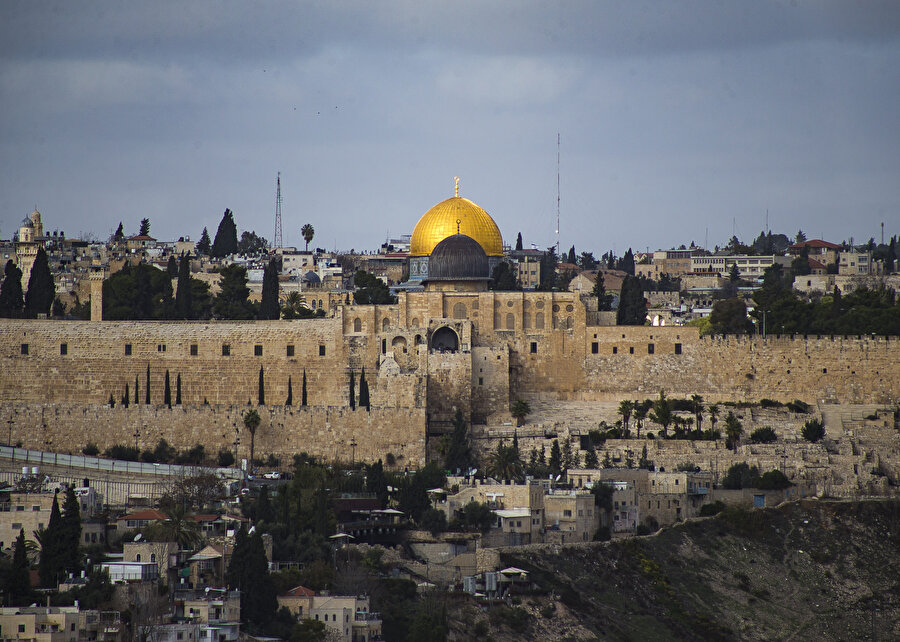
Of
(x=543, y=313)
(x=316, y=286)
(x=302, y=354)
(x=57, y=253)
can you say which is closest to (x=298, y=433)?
(x=302, y=354)

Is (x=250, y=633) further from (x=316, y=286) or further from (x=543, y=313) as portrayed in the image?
(x=316, y=286)

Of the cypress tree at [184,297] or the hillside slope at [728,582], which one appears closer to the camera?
the hillside slope at [728,582]

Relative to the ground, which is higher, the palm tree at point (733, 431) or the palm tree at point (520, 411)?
the palm tree at point (520, 411)

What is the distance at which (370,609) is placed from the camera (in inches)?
1781

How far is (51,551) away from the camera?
4428cm

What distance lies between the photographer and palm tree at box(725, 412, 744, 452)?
5825 cm

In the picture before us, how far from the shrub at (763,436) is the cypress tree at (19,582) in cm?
2366

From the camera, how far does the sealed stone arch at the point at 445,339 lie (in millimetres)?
62281

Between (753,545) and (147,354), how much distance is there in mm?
20618

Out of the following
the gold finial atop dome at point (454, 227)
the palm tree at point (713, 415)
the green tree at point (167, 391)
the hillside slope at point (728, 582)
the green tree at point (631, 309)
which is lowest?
the hillside slope at point (728, 582)

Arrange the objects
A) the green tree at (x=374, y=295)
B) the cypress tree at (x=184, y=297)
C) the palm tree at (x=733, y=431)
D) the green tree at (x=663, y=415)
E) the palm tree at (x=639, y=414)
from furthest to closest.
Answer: the green tree at (x=374, y=295)
the cypress tree at (x=184, y=297)
the palm tree at (x=639, y=414)
the green tree at (x=663, y=415)
the palm tree at (x=733, y=431)

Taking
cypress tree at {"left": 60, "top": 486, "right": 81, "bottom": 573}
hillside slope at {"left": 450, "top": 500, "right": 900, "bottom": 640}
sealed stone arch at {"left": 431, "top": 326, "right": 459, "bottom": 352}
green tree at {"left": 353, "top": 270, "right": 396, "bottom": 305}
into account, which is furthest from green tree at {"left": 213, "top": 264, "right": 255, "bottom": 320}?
cypress tree at {"left": 60, "top": 486, "right": 81, "bottom": 573}

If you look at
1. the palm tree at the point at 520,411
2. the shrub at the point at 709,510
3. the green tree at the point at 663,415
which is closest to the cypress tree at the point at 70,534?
the palm tree at the point at 520,411

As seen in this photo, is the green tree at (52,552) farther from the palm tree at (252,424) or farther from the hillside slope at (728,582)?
the palm tree at (252,424)
